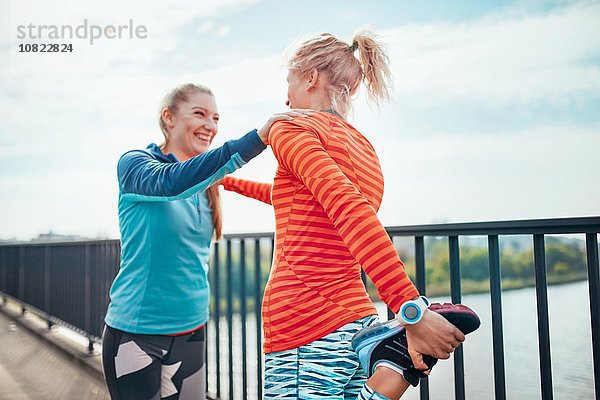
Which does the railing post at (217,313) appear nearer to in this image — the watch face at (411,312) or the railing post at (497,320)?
the railing post at (497,320)

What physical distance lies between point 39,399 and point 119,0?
3027 millimetres

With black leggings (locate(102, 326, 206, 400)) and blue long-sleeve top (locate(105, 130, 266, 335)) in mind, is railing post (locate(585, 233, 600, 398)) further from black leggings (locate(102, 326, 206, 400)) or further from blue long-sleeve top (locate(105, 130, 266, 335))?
black leggings (locate(102, 326, 206, 400))

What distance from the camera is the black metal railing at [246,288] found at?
1419 millimetres

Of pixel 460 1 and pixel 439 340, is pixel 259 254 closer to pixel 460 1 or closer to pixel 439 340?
pixel 439 340

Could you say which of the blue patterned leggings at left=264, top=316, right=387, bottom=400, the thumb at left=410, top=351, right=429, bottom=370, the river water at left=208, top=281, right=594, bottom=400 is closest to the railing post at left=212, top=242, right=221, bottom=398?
the river water at left=208, top=281, right=594, bottom=400

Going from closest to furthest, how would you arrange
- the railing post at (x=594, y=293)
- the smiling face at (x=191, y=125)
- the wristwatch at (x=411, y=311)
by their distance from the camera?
the wristwatch at (x=411, y=311) → the railing post at (x=594, y=293) → the smiling face at (x=191, y=125)

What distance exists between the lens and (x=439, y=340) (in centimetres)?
85

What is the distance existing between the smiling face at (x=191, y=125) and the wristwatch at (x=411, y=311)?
1.08 metres

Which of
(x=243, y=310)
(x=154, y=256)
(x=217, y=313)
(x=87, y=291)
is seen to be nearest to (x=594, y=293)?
(x=154, y=256)

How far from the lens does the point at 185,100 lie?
1784 mm

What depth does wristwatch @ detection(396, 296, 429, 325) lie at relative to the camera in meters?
0.85

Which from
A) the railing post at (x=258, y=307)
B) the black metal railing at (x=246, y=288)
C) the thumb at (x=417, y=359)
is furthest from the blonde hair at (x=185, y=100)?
the thumb at (x=417, y=359)

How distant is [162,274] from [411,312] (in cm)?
100

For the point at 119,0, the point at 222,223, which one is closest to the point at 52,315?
the point at 119,0
